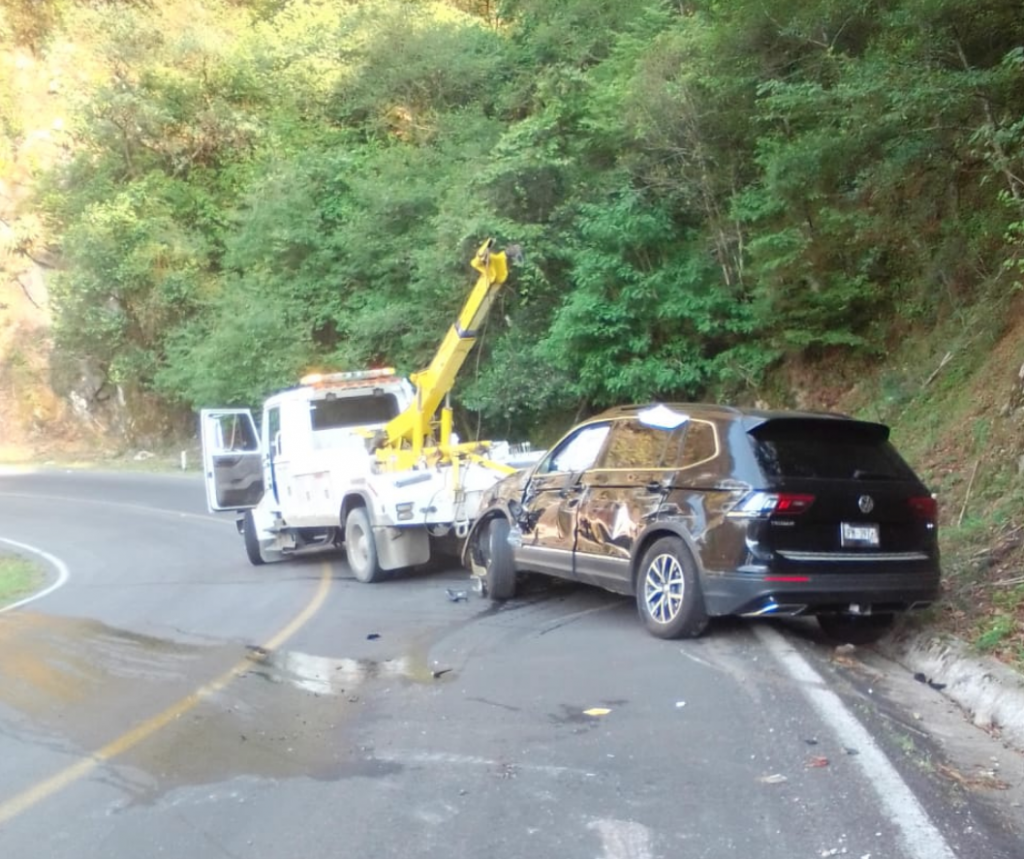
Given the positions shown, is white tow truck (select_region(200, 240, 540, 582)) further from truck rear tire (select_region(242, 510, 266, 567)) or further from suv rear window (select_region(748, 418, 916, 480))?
suv rear window (select_region(748, 418, 916, 480))

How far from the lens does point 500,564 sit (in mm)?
10742

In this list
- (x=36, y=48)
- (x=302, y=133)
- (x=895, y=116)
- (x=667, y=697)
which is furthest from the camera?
(x=36, y=48)

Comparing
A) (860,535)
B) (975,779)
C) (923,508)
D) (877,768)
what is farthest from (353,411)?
(975,779)

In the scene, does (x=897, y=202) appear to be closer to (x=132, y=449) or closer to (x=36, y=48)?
(x=132, y=449)

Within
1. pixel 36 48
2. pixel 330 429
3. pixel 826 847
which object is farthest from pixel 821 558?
pixel 36 48

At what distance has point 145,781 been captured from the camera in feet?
18.7

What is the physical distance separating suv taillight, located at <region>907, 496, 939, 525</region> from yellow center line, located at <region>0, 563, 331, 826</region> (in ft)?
16.4

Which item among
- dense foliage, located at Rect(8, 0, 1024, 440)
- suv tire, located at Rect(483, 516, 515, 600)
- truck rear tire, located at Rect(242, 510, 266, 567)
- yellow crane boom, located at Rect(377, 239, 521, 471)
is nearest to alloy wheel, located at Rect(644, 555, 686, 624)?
suv tire, located at Rect(483, 516, 515, 600)

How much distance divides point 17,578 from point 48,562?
1750 millimetres

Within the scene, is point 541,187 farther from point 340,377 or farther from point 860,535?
point 860,535

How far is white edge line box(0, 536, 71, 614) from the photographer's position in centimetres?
1280

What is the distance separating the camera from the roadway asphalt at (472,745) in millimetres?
4766

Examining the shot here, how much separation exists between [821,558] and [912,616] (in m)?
1.34

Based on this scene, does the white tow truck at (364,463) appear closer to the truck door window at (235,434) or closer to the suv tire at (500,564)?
the truck door window at (235,434)
